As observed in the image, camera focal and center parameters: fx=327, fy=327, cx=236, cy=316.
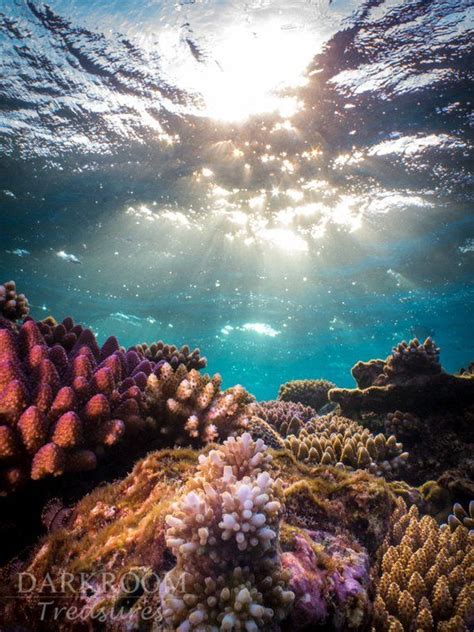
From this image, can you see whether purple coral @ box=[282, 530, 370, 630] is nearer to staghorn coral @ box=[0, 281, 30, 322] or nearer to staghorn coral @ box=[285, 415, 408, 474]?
staghorn coral @ box=[285, 415, 408, 474]

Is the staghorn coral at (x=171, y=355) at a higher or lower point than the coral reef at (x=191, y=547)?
higher

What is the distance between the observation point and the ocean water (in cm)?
857

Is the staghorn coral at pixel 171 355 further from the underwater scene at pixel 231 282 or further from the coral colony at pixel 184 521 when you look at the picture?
the coral colony at pixel 184 521

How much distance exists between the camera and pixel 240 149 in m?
12.9

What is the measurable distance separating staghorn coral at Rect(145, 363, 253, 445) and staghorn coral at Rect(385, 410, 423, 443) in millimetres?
4374

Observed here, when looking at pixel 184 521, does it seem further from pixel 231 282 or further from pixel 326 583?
pixel 231 282

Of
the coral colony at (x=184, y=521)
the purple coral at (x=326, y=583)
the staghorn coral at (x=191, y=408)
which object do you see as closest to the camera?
the coral colony at (x=184, y=521)

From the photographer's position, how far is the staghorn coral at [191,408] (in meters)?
3.63

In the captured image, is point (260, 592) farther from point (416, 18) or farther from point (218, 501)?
point (416, 18)

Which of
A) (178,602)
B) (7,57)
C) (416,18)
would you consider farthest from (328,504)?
(7,57)

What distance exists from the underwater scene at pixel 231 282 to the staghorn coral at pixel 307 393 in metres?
0.09

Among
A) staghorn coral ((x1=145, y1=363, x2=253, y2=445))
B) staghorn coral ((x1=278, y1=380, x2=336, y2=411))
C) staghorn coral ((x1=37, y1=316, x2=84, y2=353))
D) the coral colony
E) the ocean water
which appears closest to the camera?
the coral colony

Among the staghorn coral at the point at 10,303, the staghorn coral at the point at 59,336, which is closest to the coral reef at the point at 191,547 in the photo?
the staghorn coral at the point at 59,336

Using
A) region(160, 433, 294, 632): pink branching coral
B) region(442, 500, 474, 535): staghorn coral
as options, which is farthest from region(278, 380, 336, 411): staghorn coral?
region(160, 433, 294, 632): pink branching coral
